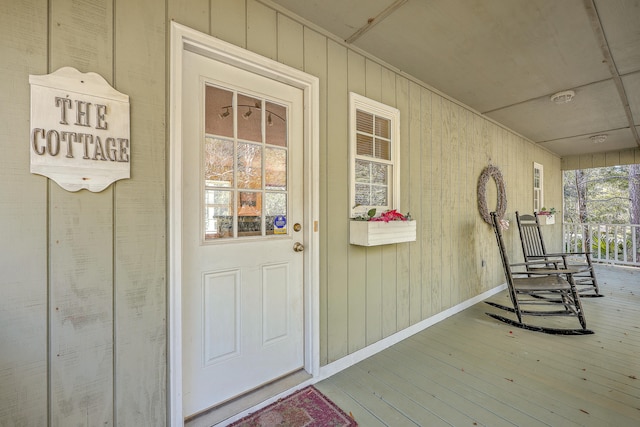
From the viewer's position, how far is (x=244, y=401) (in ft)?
5.30

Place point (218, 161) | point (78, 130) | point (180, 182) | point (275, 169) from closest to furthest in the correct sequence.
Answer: point (78, 130), point (180, 182), point (218, 161), point (275, 169)

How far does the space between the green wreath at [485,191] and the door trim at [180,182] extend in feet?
8.65

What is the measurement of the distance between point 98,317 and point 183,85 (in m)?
1.18

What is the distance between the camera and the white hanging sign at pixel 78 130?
107 cm

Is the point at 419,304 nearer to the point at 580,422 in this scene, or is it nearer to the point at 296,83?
the point at 580,422

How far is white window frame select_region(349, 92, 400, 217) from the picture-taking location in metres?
2.10

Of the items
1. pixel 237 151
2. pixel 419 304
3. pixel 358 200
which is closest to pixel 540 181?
pixel 419 304

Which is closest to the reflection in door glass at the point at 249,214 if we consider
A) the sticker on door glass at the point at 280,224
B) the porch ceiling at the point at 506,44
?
the sticker on door glass at the point at 280,224

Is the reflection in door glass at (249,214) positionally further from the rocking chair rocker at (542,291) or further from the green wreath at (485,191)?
the green wreath at (485,191)

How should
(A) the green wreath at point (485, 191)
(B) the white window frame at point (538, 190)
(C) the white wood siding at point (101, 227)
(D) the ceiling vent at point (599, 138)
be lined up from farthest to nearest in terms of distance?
(B) the white window frame at point (538, 190)
(D) the ceiling vent at point (599, 138)
(A) the green wreath at point (485, 191)
(C) the white wood siding at point (101, 227)

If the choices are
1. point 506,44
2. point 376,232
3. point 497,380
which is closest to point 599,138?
point 506,44

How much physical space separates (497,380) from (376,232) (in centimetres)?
130

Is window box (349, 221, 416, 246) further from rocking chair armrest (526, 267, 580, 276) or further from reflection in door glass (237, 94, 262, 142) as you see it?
rocking chair armrest (526, 267, 580, 276)

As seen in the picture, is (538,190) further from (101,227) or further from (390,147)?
(101,227)
